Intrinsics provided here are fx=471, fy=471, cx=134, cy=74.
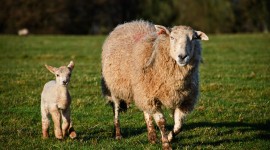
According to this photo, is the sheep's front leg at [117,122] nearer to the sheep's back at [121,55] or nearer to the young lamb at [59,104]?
the sheep's back at [121,55]

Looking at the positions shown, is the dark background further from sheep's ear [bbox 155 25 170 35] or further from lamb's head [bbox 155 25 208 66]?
lamb's head [bbox 155 25 208 66]

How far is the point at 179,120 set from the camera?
8242 millimetres

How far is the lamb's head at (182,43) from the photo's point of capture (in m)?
7.51

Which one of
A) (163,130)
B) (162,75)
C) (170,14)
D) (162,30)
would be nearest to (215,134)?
(163,130)

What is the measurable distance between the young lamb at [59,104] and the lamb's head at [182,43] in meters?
1.92

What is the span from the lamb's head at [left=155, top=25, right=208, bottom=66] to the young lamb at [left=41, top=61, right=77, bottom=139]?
192 centimetres

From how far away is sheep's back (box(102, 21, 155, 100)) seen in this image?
9.20 meters

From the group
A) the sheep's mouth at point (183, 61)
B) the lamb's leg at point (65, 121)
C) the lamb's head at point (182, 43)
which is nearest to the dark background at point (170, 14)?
the lamb's leg at point (65, 121)

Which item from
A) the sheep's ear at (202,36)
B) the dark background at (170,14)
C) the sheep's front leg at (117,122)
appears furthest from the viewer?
the dark background at (170,14)

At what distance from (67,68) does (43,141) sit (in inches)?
53.1

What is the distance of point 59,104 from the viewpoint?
325 inches

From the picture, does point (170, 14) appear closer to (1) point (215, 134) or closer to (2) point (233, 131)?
(2) point (233, 131)

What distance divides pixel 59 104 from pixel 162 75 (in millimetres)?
1874

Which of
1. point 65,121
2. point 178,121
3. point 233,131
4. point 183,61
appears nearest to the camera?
point 183,61
